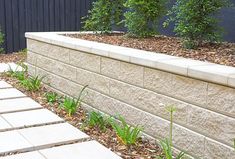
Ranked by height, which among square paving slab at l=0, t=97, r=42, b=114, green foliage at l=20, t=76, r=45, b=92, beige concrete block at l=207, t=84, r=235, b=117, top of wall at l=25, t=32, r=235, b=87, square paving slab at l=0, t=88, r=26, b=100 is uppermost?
top of wall at l=25, t=32, r=235, b=87

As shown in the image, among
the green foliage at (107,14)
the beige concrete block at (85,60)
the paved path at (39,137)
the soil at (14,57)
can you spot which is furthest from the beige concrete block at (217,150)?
the soil at (14,57)

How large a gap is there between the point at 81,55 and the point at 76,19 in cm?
427

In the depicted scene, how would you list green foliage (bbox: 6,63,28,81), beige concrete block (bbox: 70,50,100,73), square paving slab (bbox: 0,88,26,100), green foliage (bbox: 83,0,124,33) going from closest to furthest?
beige concrete block (bbox: 70,50,100,73) → square paving slab (bbox: 0,88,26,100) → green foliage (bbox: 6,63,28,81) → green foliage (bbox: 83,0,124,33)

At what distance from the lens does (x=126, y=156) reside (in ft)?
10.3

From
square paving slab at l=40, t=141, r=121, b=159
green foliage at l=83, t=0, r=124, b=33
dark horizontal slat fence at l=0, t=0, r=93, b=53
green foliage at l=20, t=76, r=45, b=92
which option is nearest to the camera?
square paving slab at l=40, t=141, r=121, b=159

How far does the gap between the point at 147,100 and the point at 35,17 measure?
17.7 feet

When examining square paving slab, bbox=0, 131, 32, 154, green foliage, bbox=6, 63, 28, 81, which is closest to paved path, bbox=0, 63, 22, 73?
green foliage, bbox=6, 63, 28, 81

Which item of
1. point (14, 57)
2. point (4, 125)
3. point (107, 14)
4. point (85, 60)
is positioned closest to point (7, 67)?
point (14, 57)

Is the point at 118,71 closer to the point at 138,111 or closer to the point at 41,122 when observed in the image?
the point at 138,111

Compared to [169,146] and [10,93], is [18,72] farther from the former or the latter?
[169,146]

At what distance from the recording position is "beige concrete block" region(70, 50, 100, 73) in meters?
4.11

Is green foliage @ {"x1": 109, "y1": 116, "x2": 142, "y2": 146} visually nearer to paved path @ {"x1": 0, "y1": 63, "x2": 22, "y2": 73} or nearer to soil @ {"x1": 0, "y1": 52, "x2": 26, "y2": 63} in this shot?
paved path @ {"x1": 0, "y1": 63, "x2": 22, "y2": 73}

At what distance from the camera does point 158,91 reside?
3.21m

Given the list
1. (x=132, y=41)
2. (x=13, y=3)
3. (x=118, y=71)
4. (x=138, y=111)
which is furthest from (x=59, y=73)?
(x=13, y=3)
